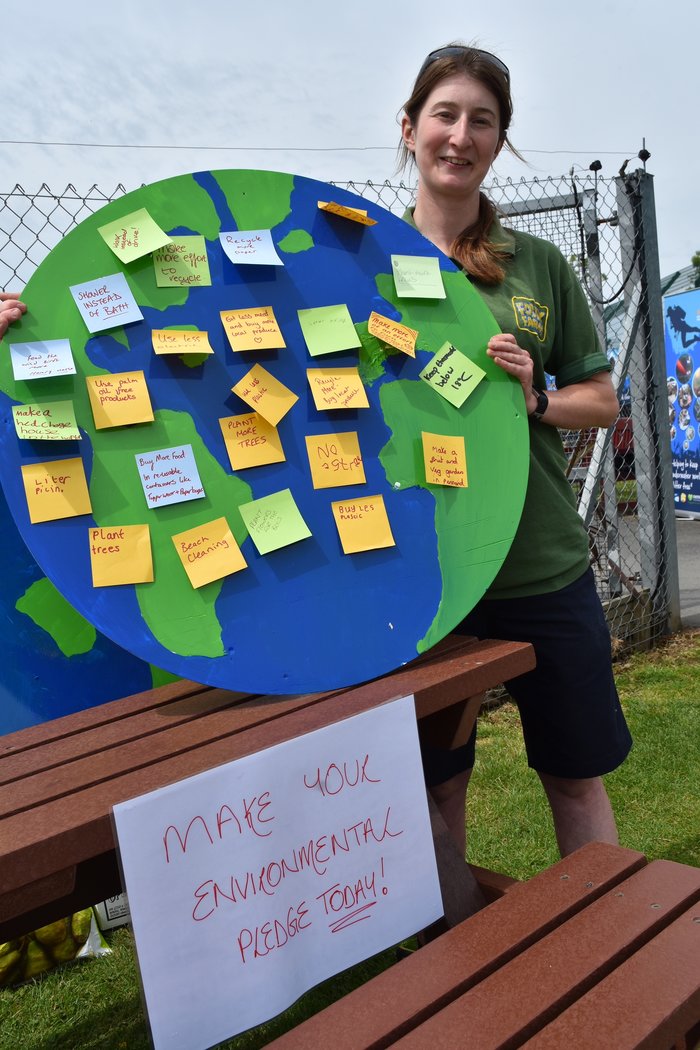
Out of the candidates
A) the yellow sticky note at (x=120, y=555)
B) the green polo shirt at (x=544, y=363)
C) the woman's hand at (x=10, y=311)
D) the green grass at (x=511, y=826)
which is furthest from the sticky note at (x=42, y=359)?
the green grass at (x=511, y=826)

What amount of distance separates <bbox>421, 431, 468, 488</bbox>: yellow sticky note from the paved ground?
391 cm

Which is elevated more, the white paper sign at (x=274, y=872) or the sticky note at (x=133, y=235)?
the sticky note at (x=133, y=235)

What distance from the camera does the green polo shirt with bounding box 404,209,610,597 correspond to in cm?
170

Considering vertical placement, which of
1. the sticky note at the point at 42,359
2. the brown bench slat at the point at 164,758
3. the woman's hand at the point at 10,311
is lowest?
the brown bench slat at the point at 164,758

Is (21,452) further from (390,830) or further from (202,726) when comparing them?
(390,830)

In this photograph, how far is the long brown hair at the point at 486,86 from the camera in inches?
65.7

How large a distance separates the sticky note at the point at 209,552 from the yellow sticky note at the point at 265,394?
0.20 m

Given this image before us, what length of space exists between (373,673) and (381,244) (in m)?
0.77

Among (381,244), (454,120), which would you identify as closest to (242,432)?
(381,244)

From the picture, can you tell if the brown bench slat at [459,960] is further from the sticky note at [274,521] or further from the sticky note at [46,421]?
the sticky note at [46,421]

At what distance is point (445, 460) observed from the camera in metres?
1.49

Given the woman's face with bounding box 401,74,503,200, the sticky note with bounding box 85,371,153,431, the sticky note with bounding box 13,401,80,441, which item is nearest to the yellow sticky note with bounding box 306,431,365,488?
the sticky note with bounding box 85,371,153,431

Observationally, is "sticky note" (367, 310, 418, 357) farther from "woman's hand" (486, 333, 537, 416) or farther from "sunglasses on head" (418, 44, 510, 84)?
"sunglasses on head" (418, 44, 510, 84)

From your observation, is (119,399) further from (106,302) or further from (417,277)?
(417,277)
